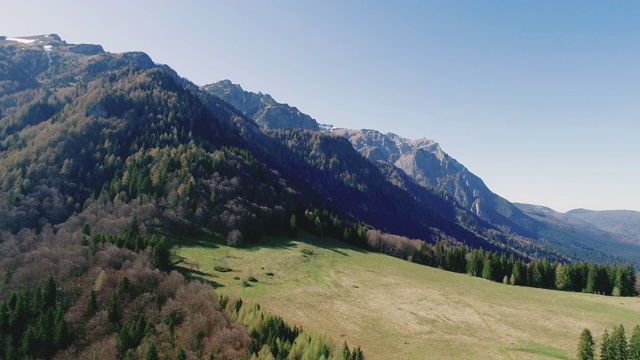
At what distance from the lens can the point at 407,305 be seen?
270 feet

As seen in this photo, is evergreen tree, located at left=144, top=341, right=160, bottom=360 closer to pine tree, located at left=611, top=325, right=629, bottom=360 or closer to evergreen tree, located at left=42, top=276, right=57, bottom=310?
evergreen tree, located at left=42, top=276, right=57, bottom=310

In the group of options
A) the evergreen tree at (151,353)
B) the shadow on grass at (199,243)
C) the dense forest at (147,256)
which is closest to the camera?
the evergreen tree at (151,353)

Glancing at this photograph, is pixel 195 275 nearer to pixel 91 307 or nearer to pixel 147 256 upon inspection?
pixel 147 256

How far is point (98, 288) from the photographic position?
68688 mm

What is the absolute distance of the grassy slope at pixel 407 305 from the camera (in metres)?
64.2

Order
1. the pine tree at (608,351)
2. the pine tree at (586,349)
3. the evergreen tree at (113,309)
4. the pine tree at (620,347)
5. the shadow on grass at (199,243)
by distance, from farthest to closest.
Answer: the shadow on grass at (199,243)
the evergreen tree at (113,309)
the pine tree at (586,349)
the pine tree at (608,351)
the pine tree at (620,347)

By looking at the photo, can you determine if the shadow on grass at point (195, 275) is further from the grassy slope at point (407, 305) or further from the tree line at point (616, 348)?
the tree line at point (616, 348)

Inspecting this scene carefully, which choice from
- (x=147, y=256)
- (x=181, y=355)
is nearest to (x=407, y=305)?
(x=181, y=355)

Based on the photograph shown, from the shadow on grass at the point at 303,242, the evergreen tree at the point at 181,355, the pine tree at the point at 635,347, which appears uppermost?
the pine tree at the point at 635,347

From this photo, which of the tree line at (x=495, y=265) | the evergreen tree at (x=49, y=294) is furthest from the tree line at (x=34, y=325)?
the tree line at (x=495, y=265)

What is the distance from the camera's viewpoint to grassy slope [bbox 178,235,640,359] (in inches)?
2529

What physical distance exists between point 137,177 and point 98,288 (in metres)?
103

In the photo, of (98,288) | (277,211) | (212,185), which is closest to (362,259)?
(277,211)

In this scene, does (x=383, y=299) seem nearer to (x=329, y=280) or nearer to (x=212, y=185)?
(x=329, y=280)
